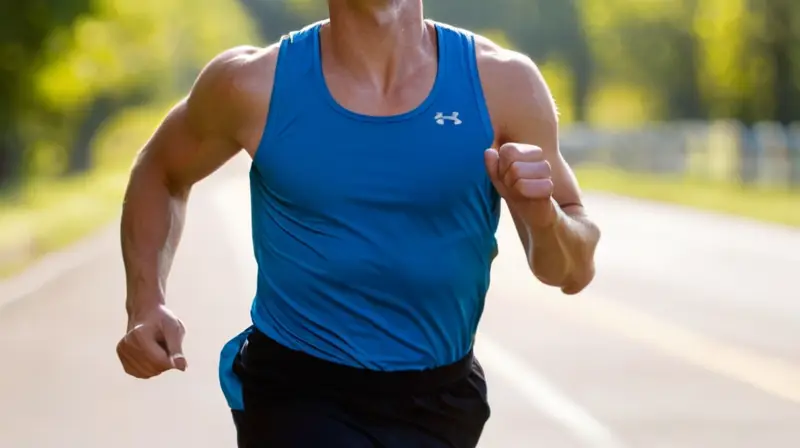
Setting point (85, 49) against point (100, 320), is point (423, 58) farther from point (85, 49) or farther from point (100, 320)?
point (85, 49)

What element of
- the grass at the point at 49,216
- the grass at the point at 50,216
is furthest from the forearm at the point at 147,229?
the grass at the point at 49,216

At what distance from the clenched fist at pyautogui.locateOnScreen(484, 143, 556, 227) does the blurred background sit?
5.66 metres

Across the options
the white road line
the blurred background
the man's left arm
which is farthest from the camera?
the blurred background

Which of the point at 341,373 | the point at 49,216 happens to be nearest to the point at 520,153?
the point at 341,373

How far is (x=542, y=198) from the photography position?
9.86ft

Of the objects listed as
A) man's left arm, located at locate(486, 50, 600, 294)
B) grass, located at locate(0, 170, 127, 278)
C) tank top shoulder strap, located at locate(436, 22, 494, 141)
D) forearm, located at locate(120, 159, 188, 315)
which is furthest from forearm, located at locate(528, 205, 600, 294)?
grass, located at locate(0, 170, 127, 278)

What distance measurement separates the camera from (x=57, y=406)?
989cm

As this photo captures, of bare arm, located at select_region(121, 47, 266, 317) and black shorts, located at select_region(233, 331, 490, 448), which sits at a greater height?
bare arm, located at select_region(121, 47, 266, 317)

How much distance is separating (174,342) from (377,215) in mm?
554

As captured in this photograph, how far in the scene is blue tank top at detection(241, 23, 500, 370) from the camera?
329cm

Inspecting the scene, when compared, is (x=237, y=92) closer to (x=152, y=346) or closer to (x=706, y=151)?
(x=152, y=346)

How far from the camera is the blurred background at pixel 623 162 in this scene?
10.9 metres

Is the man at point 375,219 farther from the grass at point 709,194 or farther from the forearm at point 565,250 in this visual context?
the grass at point 709,194

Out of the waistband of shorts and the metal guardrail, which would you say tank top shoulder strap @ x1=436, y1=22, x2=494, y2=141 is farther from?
the metal guardrail
